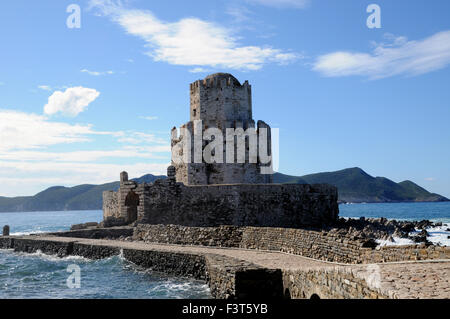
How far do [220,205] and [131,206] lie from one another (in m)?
7.34

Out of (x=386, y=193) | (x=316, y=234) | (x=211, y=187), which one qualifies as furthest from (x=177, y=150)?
(x=386, y=193)

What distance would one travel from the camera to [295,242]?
14.2 metres

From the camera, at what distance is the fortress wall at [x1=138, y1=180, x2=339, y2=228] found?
24.4 m

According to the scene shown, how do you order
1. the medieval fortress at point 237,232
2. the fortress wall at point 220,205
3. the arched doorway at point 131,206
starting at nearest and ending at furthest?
the medieval fortress at point 237,232 → the fortress wall at point 220,205 → the arched doorway at point 131,206

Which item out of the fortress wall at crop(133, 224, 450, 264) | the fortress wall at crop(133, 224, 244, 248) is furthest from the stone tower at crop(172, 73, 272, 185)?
the fortress wall at crop(133, 224, 244, 248)

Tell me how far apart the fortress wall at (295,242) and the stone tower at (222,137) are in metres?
7.51

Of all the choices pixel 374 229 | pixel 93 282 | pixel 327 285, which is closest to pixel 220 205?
pixel 93 282

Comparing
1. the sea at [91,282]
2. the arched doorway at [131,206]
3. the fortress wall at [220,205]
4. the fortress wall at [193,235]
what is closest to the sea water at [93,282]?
the sea at [91,282]

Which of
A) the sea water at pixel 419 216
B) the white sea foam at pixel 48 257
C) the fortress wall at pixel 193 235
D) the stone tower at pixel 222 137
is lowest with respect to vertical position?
the sea water at pixel 419 216

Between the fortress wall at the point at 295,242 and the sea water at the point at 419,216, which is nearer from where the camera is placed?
the fortress wall at the point at 295,242

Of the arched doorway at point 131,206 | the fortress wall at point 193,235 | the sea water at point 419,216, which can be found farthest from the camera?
the sea water at point 419,216

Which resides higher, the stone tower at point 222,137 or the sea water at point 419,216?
the stone tower at point 222,137

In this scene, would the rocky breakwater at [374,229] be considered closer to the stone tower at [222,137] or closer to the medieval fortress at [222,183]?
the medieval fortress at [222,183]

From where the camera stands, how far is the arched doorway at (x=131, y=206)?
28578mm
